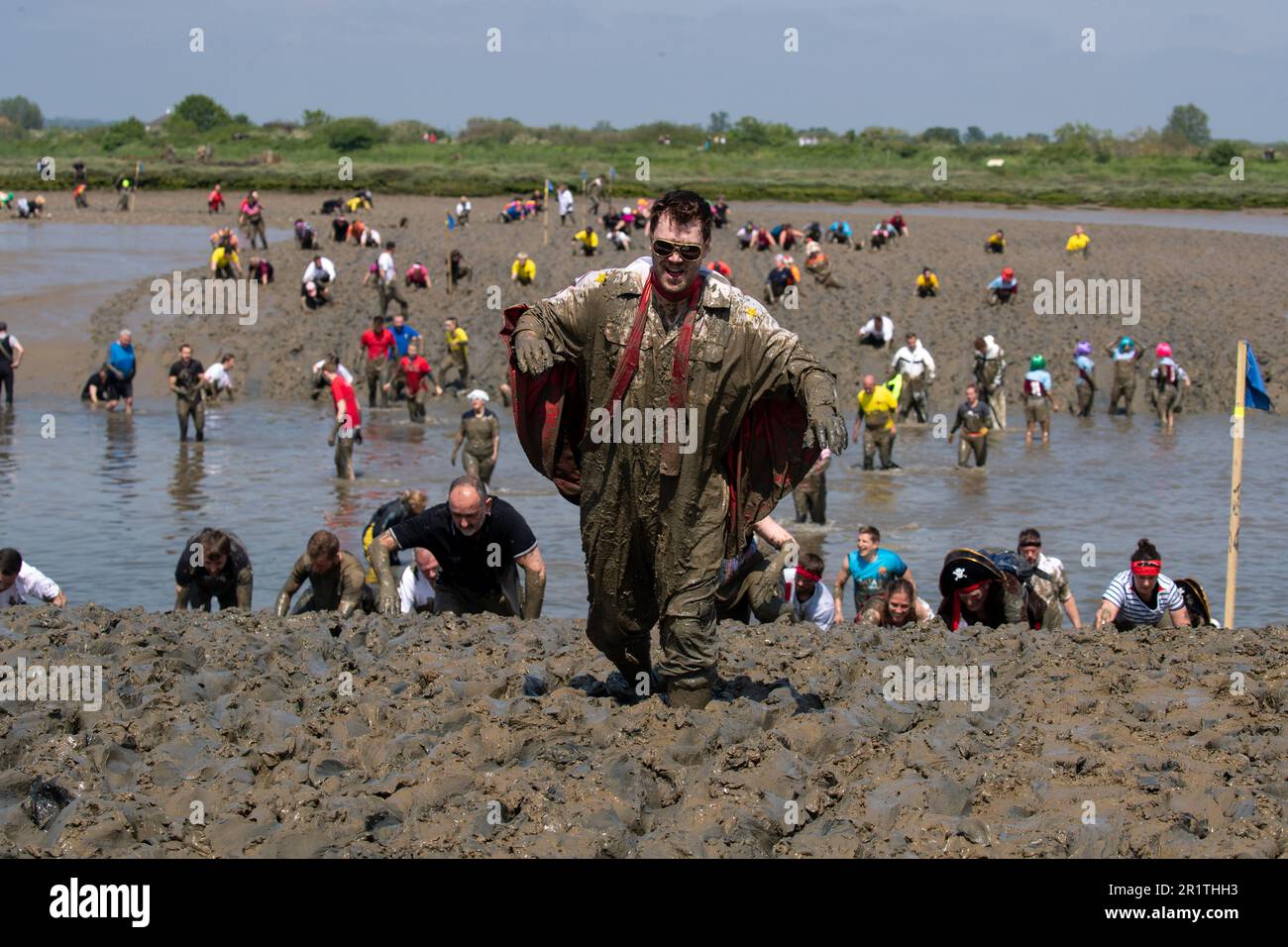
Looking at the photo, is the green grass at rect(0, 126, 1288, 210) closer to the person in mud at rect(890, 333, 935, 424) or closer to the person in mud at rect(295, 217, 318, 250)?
the person in mud at rect(295, 217, 318, 250)

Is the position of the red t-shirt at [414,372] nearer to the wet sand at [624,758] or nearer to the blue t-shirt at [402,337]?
the blue t-shirt at [402,337]

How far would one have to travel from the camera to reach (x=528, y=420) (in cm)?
694

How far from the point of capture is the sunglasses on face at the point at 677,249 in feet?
21.5

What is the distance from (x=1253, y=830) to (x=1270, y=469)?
20.5 m

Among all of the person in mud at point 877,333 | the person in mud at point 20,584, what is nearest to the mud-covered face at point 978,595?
the person in mud at point 20,584

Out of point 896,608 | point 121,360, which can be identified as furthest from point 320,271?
point 896,608

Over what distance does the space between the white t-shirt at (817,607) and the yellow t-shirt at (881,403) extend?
11148 millimetres

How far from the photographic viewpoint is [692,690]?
23.2ft

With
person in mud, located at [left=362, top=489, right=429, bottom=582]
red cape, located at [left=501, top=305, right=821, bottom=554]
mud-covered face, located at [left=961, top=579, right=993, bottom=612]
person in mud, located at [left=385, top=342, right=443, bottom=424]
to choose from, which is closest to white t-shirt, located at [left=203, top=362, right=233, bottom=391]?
person in mud, located at [left=385, top=342, right=443, bottom=424]

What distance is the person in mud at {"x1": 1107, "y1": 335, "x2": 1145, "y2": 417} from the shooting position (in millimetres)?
30297

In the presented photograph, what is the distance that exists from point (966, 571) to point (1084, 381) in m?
20.9

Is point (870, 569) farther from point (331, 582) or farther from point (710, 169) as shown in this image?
point (710, 169)

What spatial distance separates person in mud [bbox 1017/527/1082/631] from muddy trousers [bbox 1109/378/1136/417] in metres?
18.9

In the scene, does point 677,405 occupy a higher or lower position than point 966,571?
higher
